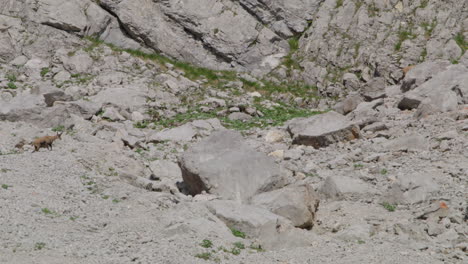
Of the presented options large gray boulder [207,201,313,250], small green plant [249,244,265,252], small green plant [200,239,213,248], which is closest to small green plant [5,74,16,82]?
large gray boulder [207,201,313,250]

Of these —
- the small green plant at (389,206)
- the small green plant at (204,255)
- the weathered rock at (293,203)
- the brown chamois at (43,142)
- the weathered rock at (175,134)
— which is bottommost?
the brown chamois at (43,142)

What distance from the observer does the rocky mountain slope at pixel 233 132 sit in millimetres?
14094

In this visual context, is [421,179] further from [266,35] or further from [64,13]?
[64,13]

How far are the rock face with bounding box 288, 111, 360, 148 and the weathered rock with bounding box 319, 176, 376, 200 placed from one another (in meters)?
6.69

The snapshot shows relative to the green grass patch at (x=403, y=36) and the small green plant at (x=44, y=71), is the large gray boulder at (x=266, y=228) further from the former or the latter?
the green grass patch at (x=403, y=36)

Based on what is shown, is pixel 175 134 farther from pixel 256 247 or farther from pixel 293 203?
pixel 256 247

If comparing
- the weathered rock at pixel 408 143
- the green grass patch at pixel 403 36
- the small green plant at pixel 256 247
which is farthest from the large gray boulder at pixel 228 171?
the green grass patch at pixel 403 36

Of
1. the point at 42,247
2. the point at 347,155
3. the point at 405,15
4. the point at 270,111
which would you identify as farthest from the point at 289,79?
the point at 42,247

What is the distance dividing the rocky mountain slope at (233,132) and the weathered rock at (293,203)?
0.20ft

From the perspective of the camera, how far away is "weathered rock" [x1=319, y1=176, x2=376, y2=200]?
1811 cm

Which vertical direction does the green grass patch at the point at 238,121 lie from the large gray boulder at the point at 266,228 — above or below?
below

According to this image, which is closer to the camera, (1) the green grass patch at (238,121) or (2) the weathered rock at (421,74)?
(1) the green grass patch at (238,121)

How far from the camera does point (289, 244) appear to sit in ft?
47.1

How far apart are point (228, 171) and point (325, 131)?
30.6 ft
